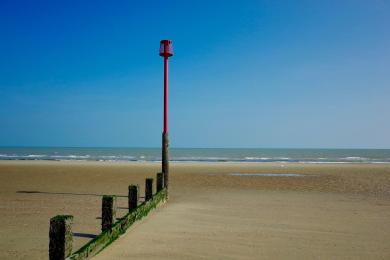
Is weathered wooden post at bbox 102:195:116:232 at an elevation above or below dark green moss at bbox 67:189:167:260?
above

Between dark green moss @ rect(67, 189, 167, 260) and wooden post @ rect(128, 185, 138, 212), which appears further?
wooden post @ rect(128, 185, 138, 212)

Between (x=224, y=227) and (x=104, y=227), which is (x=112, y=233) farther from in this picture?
(x=224, y=227)

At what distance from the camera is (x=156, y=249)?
5.98 metres

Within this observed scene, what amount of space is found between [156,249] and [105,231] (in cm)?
87

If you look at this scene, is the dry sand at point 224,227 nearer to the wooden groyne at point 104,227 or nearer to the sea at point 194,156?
the wooden groyne at point 104,227

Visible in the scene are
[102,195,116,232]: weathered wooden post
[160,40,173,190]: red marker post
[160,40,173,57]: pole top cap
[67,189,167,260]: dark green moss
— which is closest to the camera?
[67,189,167,260]: dark green moss

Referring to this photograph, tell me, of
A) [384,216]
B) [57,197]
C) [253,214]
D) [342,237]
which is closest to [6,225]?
[57,197]

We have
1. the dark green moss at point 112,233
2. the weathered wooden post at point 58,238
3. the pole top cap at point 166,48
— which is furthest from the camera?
the pole top cap at point 166,48

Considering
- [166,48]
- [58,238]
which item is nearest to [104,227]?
[58,238]

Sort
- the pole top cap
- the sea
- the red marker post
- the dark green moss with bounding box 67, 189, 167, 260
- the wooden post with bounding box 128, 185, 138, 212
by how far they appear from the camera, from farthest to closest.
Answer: the sea, the pole top cap, the red marker post, the wooden post with bounding box 128, 185, 138, 212, the dark green moss with bounding box 67, 189, 167, 260

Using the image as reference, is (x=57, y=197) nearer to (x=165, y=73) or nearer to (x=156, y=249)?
(x=165, y=73)

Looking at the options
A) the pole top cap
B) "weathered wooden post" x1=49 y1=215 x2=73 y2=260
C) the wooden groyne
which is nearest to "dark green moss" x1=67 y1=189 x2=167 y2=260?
the wooden groyne

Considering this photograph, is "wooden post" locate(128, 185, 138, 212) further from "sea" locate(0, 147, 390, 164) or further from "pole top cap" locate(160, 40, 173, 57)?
"sea" locate(0, 147, 390, 164)

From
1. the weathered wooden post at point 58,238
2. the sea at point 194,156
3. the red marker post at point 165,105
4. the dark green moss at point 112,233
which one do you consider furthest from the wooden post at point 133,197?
the sea at point 194,156
